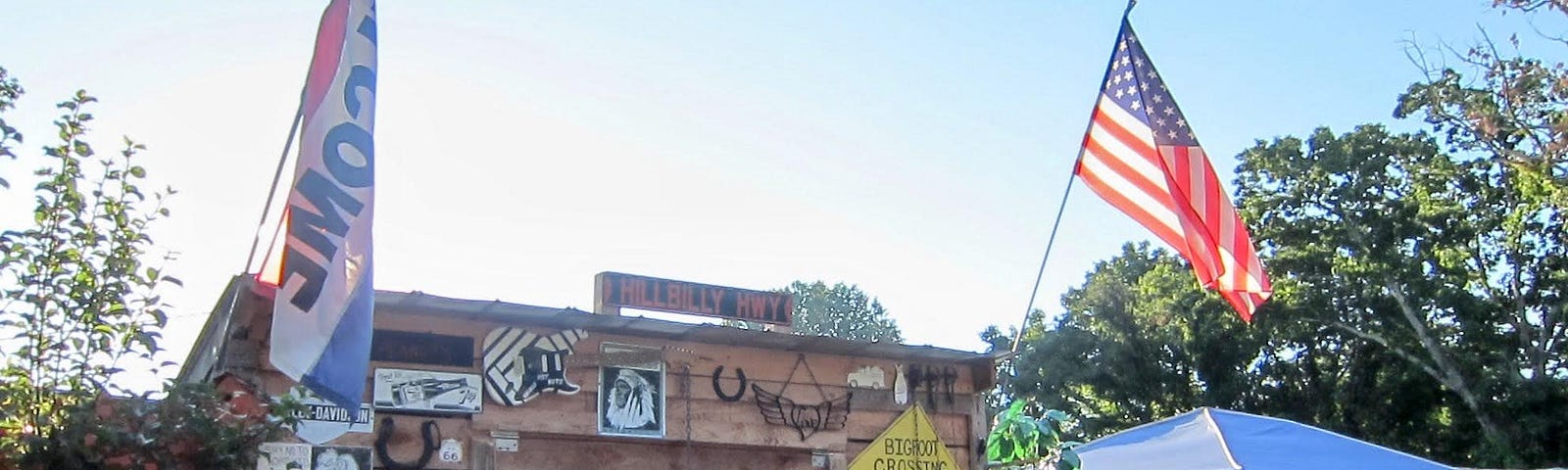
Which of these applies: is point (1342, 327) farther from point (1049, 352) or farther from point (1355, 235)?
point (1049, 352)

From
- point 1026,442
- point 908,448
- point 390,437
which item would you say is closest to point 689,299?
point 908,448

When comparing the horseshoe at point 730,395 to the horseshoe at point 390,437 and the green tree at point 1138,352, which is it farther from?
the green tree at point 1138,352

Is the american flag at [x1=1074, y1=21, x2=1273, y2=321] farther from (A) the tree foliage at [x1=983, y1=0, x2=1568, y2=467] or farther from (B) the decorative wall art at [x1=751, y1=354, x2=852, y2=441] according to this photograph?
(A) the tree foliage at [x1=983, y1=0, x2=1568, y2=467]

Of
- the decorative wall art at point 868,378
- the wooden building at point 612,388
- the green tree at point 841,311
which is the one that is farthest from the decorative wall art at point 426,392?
the green tree at point 841,311

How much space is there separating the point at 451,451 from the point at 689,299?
188 centimetres

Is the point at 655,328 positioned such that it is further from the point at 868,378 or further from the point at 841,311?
the point at 841,311

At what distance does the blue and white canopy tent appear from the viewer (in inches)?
492

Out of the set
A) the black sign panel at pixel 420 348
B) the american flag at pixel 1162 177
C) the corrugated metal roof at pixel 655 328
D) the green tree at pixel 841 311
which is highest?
the green tree at pixel 841 311

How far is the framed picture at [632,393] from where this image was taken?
9461 millimetres

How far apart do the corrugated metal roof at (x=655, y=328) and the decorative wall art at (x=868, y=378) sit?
141mm

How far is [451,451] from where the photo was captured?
8.87 meters

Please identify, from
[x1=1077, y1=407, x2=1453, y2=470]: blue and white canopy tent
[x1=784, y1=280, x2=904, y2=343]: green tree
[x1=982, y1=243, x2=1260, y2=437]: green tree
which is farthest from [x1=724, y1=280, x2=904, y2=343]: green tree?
[x1=1077, y1=407, x2=1453, y2=470]: blue and white canopy tent

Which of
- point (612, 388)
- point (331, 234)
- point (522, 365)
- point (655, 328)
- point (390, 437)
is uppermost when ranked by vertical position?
point (331, 234)

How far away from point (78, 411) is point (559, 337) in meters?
3.54
